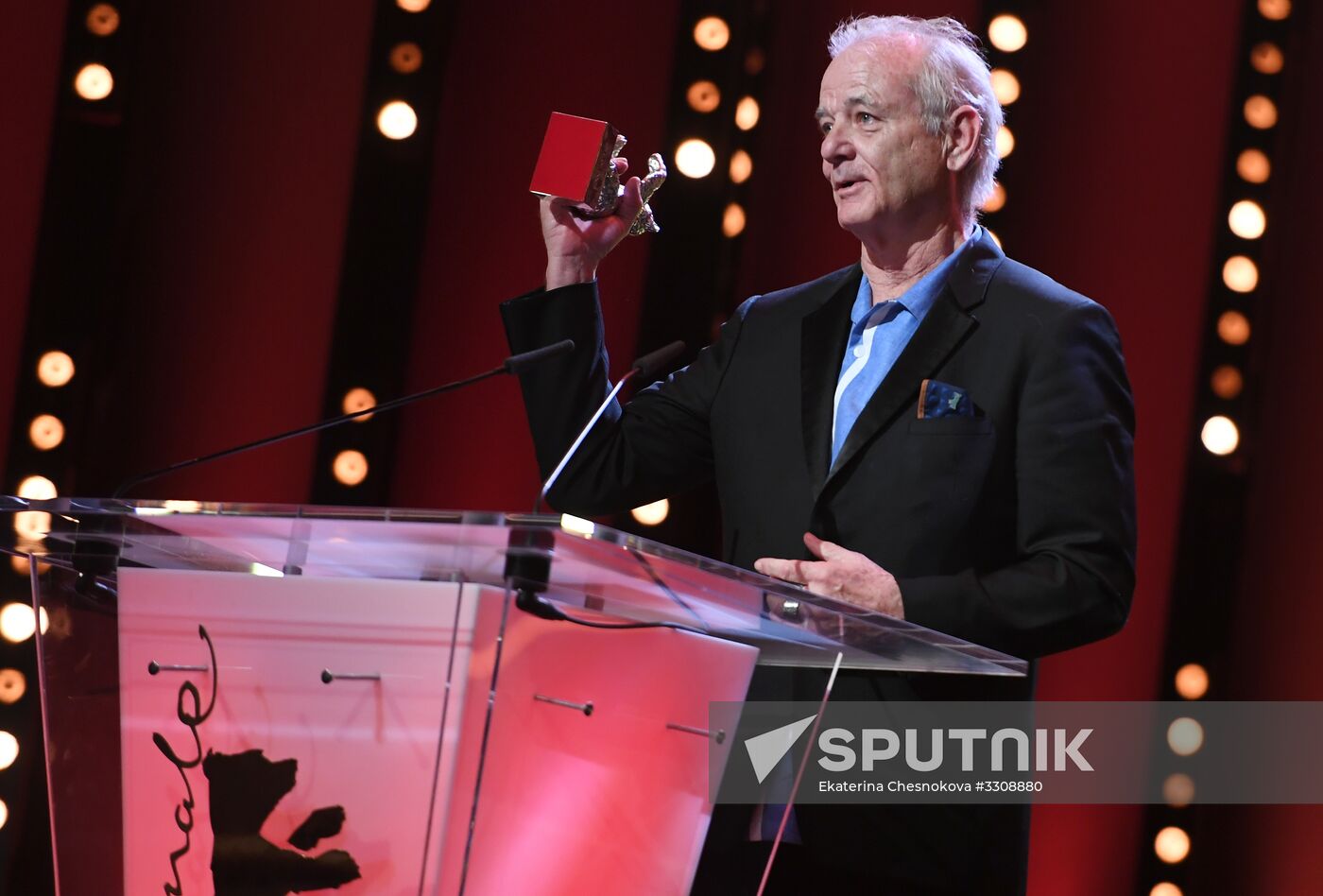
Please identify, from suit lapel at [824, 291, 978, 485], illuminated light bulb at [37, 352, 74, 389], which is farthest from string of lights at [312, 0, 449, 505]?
suit lapel at [824, 291, 978, 485]

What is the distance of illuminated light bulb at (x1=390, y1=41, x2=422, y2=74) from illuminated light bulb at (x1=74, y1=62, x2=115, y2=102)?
0.46m

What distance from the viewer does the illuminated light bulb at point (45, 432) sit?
2.26 m

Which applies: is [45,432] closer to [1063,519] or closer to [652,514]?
[652,514]

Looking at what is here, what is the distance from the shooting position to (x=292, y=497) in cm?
255

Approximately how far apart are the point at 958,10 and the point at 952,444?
1.49 metres

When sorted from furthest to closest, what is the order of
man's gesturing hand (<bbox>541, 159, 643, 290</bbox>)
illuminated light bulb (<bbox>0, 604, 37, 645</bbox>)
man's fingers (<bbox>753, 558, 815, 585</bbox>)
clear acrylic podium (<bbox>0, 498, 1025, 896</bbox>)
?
illuminated light bulb (<bbox>0, 604, 37, 645</bbox>) < man's gesturing hand (<bbox>541, 159, 643, 290</bbox>) < man's fingers (<bbox>753, 558, 815, 585</bbox>) < clear acrylic podium (<bbox>0, 498, 1025, 896</bbox>)

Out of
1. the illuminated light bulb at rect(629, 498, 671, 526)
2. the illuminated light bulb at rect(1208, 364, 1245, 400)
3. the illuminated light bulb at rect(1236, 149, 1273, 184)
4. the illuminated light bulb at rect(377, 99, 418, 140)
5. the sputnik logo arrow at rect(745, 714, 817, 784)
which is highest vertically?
the illuminated light bulb at rect(1236, 149, 1273, 184)

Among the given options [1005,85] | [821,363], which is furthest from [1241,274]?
[821,363]

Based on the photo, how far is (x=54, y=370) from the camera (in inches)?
89.7

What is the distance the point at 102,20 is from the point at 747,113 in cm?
108

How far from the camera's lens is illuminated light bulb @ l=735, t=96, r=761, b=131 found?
247 cm

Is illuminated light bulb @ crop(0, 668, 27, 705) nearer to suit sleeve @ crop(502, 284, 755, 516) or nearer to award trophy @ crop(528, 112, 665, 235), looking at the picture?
suit sleeve @ crop(502, 284, 755, 516)

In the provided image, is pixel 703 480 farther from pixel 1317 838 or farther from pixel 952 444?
pixel 1317 838

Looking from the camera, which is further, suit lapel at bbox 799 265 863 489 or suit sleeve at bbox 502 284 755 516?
suit sleeve at bbox 502 284 755 516
